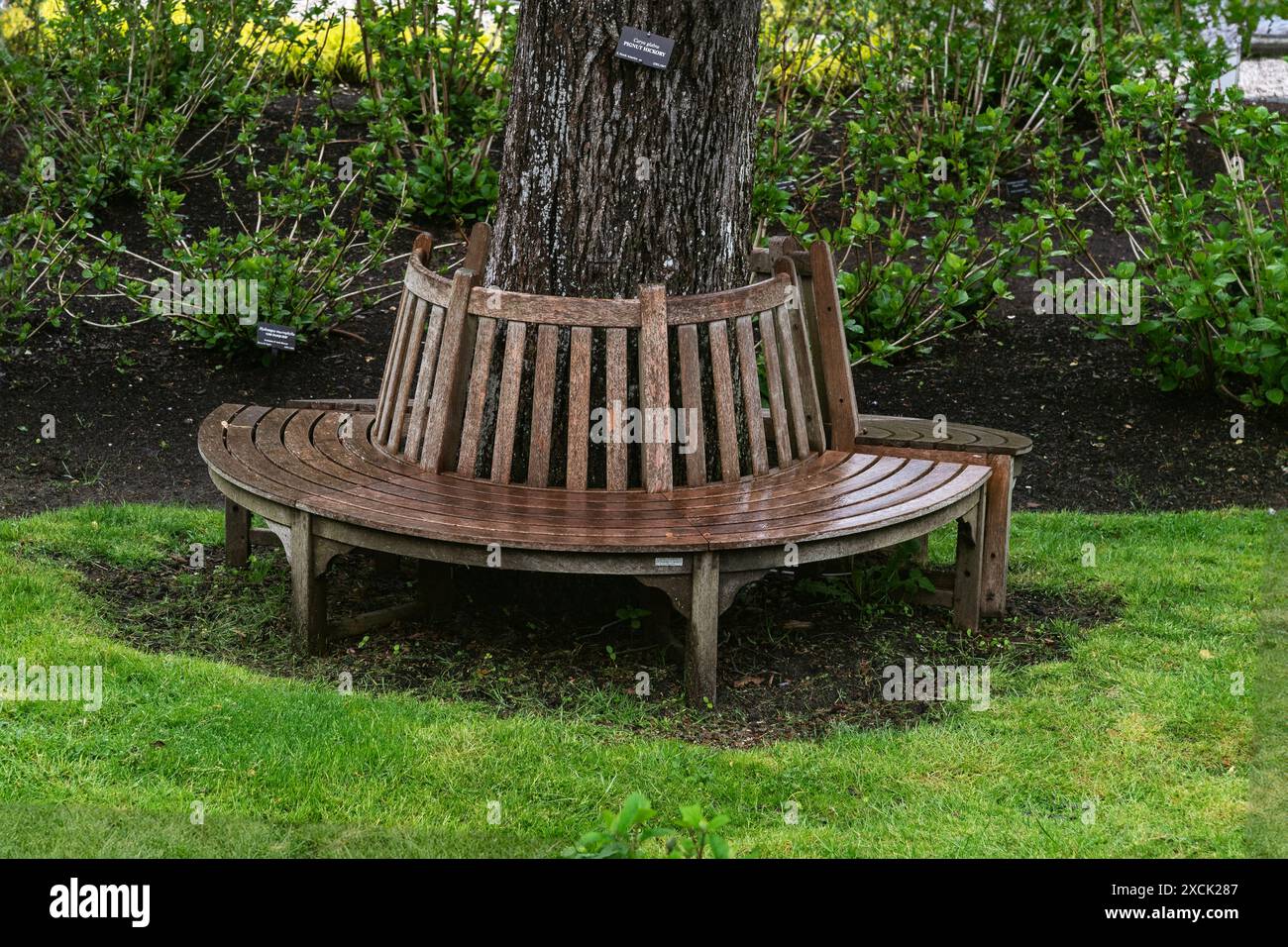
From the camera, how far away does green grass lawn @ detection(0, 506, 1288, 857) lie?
382cm

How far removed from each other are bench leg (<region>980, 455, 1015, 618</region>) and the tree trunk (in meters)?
1.22

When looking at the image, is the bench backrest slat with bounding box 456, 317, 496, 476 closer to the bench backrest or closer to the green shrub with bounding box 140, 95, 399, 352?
the bench backrest

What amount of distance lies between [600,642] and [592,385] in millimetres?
886

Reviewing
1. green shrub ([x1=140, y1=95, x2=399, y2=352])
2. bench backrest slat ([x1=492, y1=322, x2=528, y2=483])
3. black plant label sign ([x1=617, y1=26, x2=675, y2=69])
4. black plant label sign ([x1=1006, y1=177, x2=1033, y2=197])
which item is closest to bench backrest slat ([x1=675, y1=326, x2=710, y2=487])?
bench backrest slat ([x1=492, y1=322, x2=528, y2=483])

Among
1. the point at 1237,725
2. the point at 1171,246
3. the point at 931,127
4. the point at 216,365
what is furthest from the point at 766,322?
the point at 931,127

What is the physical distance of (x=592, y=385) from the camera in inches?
208

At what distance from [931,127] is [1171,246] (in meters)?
3.11

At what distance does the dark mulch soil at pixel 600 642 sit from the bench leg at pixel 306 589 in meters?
0.08

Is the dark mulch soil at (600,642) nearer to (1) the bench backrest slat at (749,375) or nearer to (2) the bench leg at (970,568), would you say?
(2) the bench leg at (970,568)

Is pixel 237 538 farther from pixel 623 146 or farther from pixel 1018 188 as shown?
pixel 1018 188

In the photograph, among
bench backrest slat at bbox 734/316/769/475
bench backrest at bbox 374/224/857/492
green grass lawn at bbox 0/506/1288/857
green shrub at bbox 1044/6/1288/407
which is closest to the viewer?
green grass lawn at bbox 0/506/1288/857

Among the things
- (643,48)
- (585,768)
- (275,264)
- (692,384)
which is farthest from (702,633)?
(275,264)

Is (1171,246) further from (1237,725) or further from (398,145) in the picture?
(398,145)

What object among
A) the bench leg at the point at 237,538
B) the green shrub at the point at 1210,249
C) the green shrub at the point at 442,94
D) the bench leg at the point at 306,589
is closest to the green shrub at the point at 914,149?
the green shrub at the point at 1210,249
